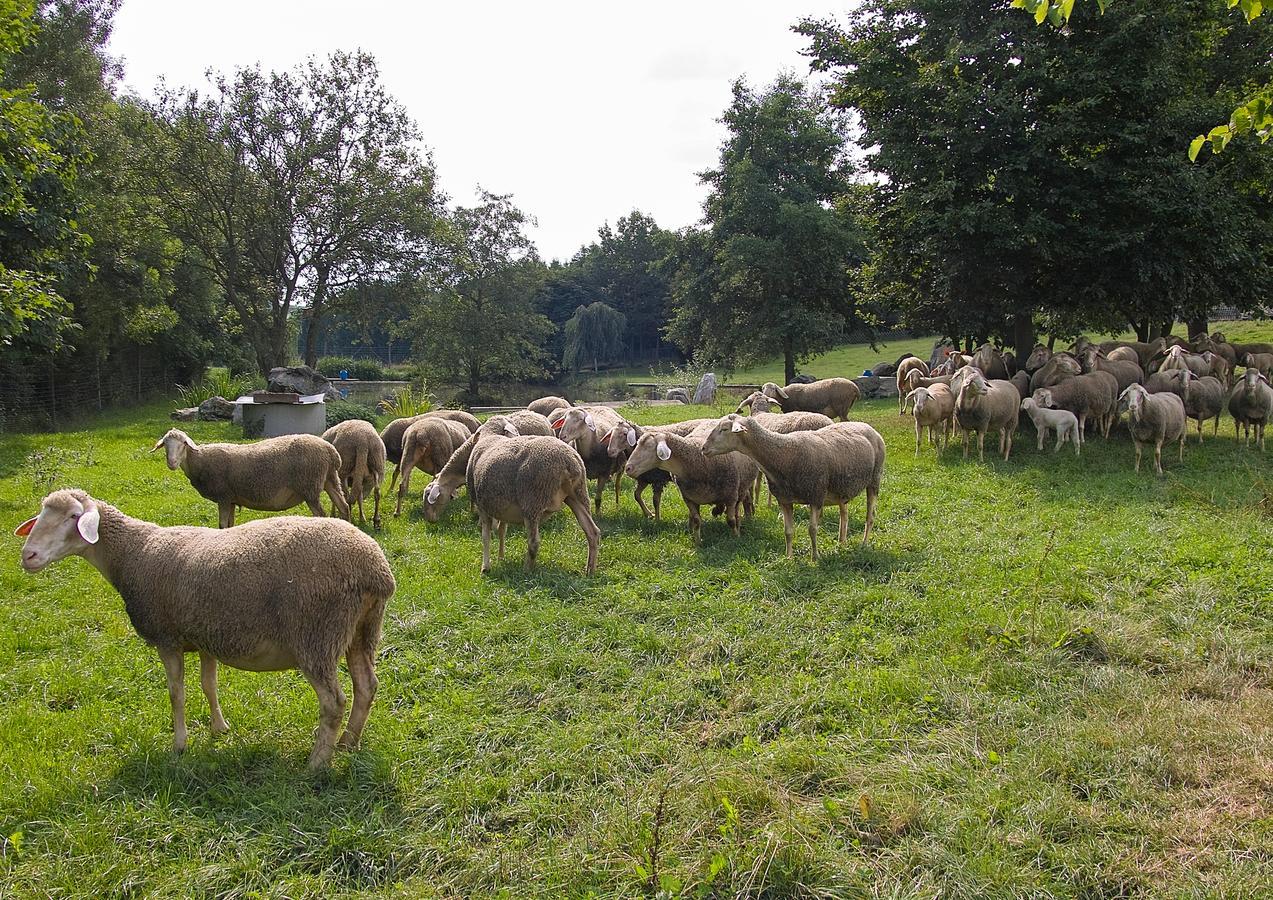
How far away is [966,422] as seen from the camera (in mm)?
13609

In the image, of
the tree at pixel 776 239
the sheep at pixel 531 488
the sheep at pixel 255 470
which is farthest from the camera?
the tree at pixel 776 239

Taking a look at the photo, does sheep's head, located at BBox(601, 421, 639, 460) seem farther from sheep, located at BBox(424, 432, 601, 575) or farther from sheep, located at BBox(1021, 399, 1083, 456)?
sheep, located at BBox(1021, 399, 1083, 456)

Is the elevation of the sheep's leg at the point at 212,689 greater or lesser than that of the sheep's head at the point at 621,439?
lesser

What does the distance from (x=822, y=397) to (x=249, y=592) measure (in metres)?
15.0

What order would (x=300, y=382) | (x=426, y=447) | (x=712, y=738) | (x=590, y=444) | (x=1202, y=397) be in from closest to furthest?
1. (x=712, y=738)
2. (x=590, y=444)
3. (x=426, y=447)
4. (x=1202, y=397)
5. (x=300, y=382)

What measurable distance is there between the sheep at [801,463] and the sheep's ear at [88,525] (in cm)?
578

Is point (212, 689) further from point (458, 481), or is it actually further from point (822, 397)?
point (822, 397)

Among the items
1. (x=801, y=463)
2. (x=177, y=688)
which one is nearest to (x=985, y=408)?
(x=801, y=463)

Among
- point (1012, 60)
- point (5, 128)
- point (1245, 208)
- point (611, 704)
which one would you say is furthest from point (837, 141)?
point (611, 704)

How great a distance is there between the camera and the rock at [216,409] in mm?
21859

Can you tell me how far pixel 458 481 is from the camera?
32.9ft

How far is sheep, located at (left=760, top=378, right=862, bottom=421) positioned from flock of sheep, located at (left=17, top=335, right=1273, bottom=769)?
49 millimetres

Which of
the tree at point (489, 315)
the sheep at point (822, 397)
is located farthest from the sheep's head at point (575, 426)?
the tree at point (489, 315)

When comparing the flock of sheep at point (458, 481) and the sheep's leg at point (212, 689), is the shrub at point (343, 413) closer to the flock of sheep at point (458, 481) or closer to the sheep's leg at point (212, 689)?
the flock of sheep at point (458, 481)
